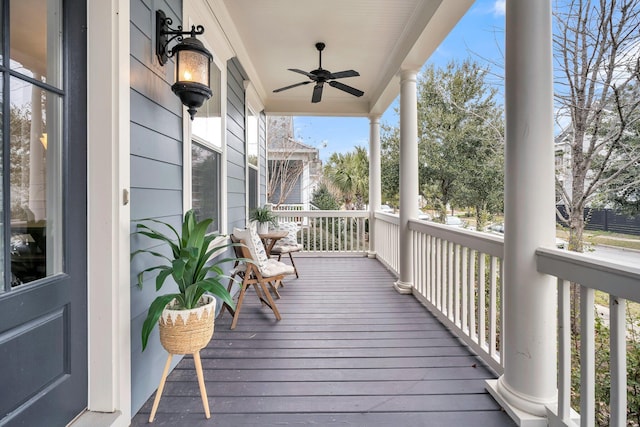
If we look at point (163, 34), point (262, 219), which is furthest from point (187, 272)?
point (262, 219)

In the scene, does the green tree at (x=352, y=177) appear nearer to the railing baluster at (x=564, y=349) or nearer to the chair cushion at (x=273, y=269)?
the chair cushion at (x=273, y=269)

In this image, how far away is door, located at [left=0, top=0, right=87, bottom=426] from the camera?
3.51ft

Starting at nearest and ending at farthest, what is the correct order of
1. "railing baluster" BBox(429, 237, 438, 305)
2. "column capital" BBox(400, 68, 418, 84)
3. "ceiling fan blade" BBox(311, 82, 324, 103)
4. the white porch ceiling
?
the white porch ceiling, "railing baluster" BBox(429, 237, 438, 305), "column capital" BBox(400, 68, 418, 84), "ceiling fan blade" BBox(311, 82, 324, 103)

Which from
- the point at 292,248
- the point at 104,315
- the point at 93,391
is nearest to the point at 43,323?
the point at 104,315

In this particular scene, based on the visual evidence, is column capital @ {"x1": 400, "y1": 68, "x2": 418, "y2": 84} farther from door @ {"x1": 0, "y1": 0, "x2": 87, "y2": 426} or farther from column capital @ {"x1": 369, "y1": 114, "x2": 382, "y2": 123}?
door @ {"x1": 0, "y1": 0, "x2": 87, "y2": 426}

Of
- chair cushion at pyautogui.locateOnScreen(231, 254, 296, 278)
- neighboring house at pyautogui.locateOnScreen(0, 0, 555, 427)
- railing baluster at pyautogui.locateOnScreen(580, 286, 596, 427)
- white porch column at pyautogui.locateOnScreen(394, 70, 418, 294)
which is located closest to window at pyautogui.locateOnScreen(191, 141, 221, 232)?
neighboring house at pyautogui.locateOnScreen(0, 0, 555, 427)

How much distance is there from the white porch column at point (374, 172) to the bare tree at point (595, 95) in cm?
297

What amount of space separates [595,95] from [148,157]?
341 cm

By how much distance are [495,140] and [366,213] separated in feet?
7.87

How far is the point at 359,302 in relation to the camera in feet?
10.5

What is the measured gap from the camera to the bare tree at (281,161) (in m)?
10.9

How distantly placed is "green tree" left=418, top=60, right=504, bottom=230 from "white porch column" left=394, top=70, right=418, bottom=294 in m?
3.09

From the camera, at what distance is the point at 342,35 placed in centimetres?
339

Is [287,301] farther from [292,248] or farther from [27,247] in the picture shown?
[27,247]
